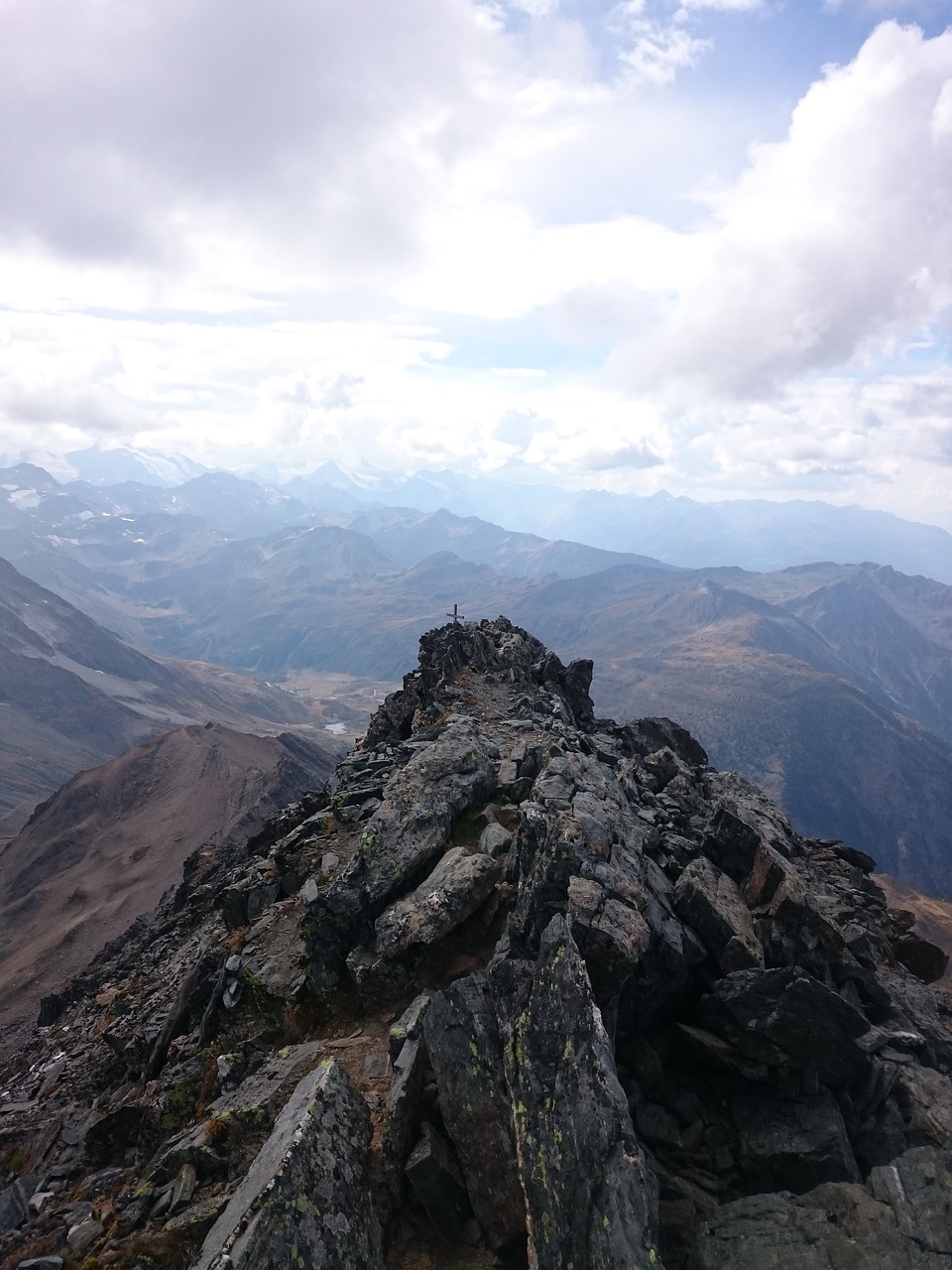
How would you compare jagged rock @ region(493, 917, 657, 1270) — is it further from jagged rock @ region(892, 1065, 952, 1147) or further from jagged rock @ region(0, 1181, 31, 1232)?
jagged rock @ region(0, 1181, 31, 1232)

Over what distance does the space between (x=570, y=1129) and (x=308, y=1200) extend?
14.1 feet

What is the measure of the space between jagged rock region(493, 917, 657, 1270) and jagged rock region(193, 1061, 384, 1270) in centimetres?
278

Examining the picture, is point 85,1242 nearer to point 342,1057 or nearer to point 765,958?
point 342,1057

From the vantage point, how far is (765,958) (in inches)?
672

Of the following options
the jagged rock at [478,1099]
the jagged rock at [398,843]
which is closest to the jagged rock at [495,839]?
the jagged rock at [398,843]

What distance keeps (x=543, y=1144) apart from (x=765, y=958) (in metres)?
8.25

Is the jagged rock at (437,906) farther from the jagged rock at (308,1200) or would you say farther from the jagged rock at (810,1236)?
the jagged rock at (810,1236)

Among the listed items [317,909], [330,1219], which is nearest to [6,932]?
[317,909]

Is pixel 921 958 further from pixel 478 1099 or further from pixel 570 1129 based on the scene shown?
pixel 478 1099

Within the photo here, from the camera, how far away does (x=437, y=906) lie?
56.9ft

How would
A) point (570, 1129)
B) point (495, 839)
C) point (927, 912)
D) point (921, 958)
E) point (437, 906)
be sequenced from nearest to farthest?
point (570, 1129) → point (437, 906) → point (495, 839) → point (921, 958) → point (927, 912)

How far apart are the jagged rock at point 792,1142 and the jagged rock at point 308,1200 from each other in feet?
24.4

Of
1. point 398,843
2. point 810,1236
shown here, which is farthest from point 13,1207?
point 810,1236

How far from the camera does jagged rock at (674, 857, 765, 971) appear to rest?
16.3 meters
